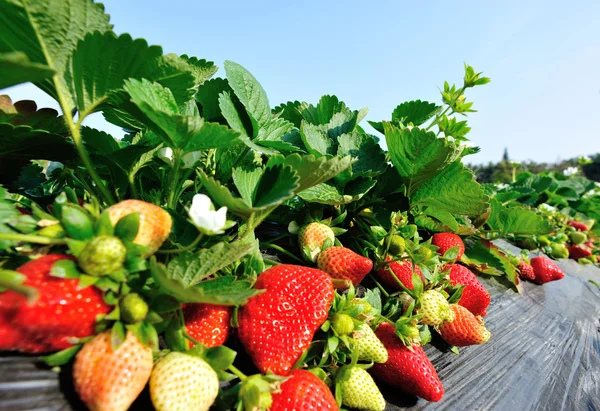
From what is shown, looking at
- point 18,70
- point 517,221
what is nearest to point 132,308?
point 18,70

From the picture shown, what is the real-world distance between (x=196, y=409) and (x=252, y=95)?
0.46 metres

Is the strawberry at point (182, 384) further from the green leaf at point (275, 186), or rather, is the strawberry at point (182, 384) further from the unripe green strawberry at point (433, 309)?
the unripe green strawberry at point (433, 309)

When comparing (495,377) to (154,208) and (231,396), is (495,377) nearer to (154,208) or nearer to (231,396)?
(231,396)

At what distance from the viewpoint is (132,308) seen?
13.9 inches

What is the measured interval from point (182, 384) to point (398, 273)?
1.59 feet

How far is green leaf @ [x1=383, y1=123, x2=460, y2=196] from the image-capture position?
2.14 ft

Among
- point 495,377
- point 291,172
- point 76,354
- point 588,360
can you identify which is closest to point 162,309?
point 76,354

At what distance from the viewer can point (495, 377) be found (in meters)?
0.76

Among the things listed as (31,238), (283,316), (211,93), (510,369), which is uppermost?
(211,93)

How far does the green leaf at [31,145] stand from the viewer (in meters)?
0.45

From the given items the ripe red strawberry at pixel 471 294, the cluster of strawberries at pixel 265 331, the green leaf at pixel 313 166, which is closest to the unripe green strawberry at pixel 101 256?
the cluster of strawberries at pixel 265 331

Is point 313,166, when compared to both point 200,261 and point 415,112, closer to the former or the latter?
point 200,261

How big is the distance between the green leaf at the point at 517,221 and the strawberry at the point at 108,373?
1.19 meters

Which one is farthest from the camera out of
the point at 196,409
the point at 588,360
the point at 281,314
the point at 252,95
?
the point at 588,360
